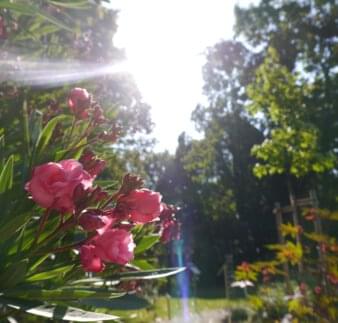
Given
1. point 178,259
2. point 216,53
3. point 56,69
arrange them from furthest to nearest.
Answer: point 216,53 → point 178,259 → point 56,69

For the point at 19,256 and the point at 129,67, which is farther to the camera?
the point at 129,67

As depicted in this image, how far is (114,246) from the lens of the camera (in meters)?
1.33

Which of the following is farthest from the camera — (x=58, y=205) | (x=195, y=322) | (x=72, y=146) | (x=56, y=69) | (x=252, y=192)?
(x=252, y=192)

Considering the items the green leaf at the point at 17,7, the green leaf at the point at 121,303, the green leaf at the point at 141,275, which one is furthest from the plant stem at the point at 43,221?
the green leaf at the point at 17,7

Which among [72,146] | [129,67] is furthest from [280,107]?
[72,146]

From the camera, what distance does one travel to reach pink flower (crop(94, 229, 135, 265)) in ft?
4.35

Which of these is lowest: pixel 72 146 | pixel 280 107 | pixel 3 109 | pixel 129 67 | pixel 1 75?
pixel 72 146

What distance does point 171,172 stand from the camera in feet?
88.1

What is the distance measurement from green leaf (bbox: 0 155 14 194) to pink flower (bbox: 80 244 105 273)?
1.40 ft

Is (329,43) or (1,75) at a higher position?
(329,43)

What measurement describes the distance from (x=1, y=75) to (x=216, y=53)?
18025mm

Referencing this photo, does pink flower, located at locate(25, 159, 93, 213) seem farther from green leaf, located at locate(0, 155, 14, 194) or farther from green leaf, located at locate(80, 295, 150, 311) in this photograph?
green leaf, located at locate(80, 295, 150, 311)

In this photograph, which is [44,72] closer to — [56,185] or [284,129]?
[56,185]

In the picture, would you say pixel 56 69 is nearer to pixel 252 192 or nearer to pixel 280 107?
pixel 280 107
